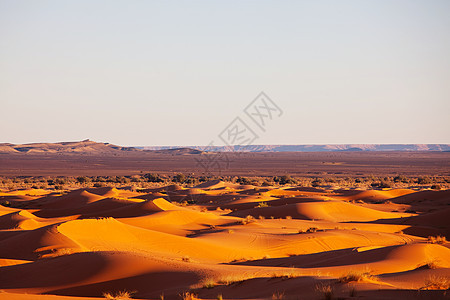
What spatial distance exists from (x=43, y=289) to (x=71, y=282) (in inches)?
24.7

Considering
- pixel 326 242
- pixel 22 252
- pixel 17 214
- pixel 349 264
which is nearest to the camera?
pixel 349 264

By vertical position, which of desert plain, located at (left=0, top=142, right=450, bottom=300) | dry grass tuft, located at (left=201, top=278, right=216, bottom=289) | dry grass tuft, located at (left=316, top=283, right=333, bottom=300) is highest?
dry grass tuft, located at (left=316, top=283, right=333, bottom=300)

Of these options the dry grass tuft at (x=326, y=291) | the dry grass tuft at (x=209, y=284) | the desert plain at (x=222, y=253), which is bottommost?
the desert plain at (x=222, y=253)

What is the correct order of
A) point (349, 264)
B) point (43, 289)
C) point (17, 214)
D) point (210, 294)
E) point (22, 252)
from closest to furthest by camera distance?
point (210, 294)
point (43, 289)
point (349, 264)
point (22, 252)
point (17, 214)

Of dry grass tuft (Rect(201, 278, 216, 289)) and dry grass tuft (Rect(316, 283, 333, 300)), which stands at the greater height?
dry grass tuft (Rect(316, 283, 333, 300))

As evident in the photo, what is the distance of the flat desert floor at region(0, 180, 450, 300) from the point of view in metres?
9.30

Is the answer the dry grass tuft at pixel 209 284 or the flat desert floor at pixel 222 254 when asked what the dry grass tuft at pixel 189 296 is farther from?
the dry grass tuft at pixel 209 284

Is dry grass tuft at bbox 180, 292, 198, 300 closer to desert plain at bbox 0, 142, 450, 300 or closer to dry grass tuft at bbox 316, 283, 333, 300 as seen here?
desert plain at bbox 0, 142, 450, 300

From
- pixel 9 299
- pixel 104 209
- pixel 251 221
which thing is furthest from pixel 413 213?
pixel 9 299

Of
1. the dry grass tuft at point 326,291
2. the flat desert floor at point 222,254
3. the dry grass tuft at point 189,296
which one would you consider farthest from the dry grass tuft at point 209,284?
the dry grass tuft at point 326,291

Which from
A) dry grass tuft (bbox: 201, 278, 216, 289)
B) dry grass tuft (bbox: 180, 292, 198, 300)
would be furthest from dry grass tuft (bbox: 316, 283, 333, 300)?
dry grass tuft (bbox: 201, 278, 216, 289)

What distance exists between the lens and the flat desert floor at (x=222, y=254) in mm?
9297

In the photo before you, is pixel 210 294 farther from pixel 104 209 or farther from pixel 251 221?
pixel 104 209

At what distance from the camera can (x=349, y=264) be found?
1345 centimetres
